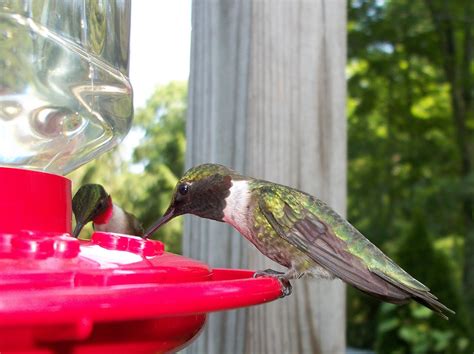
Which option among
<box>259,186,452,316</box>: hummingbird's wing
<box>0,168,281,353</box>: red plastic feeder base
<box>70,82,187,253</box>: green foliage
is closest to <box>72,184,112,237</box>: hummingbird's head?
<box>259,186,452,316</box>: hummingbird's wing

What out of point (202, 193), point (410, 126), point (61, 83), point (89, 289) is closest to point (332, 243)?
point (202, 193)

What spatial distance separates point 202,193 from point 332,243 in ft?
1.39

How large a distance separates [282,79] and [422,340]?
17.9 ft

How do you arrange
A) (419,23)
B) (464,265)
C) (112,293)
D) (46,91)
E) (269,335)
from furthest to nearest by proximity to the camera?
(419,23) < (464,265) < (46,91) < (269,335) < (112,293)

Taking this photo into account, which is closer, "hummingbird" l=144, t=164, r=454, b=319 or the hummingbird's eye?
"hummingbird" l=144, t=164, r=454, b=319

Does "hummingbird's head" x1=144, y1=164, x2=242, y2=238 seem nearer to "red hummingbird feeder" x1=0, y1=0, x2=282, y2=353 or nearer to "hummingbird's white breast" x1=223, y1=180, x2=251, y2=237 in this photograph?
"hummingbird's white breast" x1=223, y1=180, x2=251, y2=237

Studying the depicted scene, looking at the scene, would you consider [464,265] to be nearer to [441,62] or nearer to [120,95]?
[441,62]

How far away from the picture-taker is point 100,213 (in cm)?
370

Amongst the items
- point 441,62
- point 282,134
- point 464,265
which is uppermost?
point 441,62

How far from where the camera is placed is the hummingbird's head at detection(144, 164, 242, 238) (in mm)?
1828

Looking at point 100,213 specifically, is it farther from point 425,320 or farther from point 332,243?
point 425,320

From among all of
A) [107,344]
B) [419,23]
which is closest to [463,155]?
[419,23]

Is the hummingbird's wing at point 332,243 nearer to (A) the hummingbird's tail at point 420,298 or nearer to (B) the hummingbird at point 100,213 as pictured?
(A) the hummingbird's tail at point 420,298

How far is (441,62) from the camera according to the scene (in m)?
9.10
